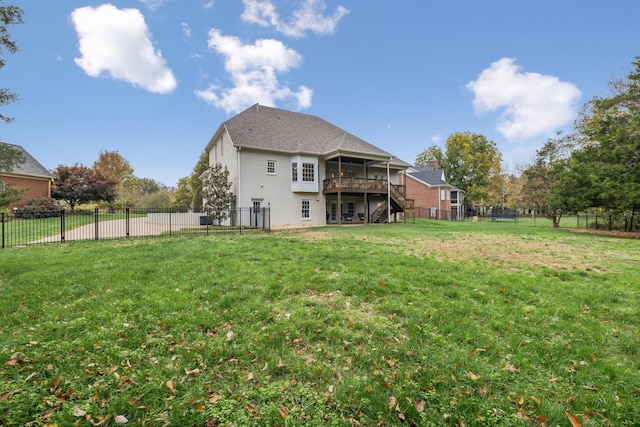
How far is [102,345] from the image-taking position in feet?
11.3

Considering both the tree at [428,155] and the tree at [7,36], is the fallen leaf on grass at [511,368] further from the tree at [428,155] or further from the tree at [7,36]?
the tree at [428,155]

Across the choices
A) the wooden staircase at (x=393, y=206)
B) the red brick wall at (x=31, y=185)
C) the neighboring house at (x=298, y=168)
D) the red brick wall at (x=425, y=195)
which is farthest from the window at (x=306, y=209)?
the red brick wall at (x=31, y=185)

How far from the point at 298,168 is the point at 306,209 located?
3345 millimetres

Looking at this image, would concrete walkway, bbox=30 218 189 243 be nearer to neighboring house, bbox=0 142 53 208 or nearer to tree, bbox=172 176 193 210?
neighboring house, bbox=0 142 53 208

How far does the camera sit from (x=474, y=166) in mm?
47844

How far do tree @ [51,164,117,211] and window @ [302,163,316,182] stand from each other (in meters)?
24.2

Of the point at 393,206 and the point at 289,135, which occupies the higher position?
the point at 289,135

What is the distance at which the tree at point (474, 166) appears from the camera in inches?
1793

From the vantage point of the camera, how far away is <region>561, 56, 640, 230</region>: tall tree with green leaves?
50.9 ft

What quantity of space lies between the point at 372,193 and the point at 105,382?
71.3 feet

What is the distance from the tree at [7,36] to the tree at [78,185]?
1154 inches

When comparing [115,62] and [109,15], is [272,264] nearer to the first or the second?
[109,15]

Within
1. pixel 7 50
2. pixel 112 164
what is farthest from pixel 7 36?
pixel 112 164

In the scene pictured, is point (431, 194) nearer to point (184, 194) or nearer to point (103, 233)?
point (103, 233)
